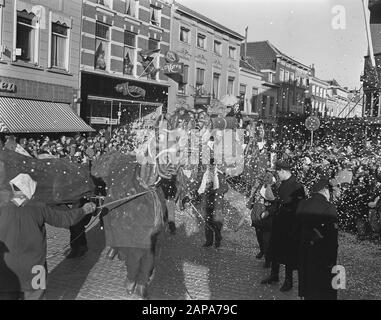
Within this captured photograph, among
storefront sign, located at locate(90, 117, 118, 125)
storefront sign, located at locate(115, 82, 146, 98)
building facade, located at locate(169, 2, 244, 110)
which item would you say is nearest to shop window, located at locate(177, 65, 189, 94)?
A: building facade, located at locate(169, 2, 244, 110)

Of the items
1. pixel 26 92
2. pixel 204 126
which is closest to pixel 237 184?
pixel 204 126

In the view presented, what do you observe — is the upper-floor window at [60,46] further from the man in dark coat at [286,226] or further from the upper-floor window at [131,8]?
the man in dark coat at [286,226]

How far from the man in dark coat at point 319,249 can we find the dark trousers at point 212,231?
3.08 metres

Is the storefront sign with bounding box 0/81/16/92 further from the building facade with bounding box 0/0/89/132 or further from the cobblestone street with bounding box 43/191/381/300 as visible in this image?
the cobblestone street with bounding box 43/191/381/300

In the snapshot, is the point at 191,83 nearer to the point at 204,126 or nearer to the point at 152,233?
the point at 204,126

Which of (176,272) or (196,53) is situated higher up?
(196,53)

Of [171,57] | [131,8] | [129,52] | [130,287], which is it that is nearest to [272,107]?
[171,57]

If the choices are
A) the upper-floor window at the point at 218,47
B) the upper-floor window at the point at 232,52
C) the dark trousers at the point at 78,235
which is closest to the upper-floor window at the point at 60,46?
the upper-floor window at the point at 218,47

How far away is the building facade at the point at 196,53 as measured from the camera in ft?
69.8

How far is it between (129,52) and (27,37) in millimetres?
4921

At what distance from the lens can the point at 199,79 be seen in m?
22.4

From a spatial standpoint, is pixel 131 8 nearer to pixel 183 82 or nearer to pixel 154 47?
pixel 154 47
